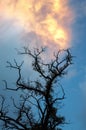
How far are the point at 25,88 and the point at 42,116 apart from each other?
3821mm

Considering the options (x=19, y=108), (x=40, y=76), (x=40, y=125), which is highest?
(x=40, y=76)

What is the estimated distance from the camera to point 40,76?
35281 millimetres

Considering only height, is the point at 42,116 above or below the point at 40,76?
below

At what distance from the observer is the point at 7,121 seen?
3556cm

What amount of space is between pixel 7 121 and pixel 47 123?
4524 millimetres

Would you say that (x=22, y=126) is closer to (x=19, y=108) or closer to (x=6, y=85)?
(x=19, y=108)

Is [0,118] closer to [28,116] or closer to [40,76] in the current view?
[28,116]

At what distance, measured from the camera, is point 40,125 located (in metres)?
34.8

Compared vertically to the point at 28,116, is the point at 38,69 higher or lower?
higher

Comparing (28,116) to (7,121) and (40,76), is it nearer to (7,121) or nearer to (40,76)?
(7,121)

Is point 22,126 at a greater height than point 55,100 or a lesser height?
lesser

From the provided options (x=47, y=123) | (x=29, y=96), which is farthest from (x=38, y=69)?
(x=47, y=123)

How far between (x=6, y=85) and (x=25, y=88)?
2228mm

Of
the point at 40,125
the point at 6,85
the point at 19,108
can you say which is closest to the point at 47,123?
the point at 40,125
